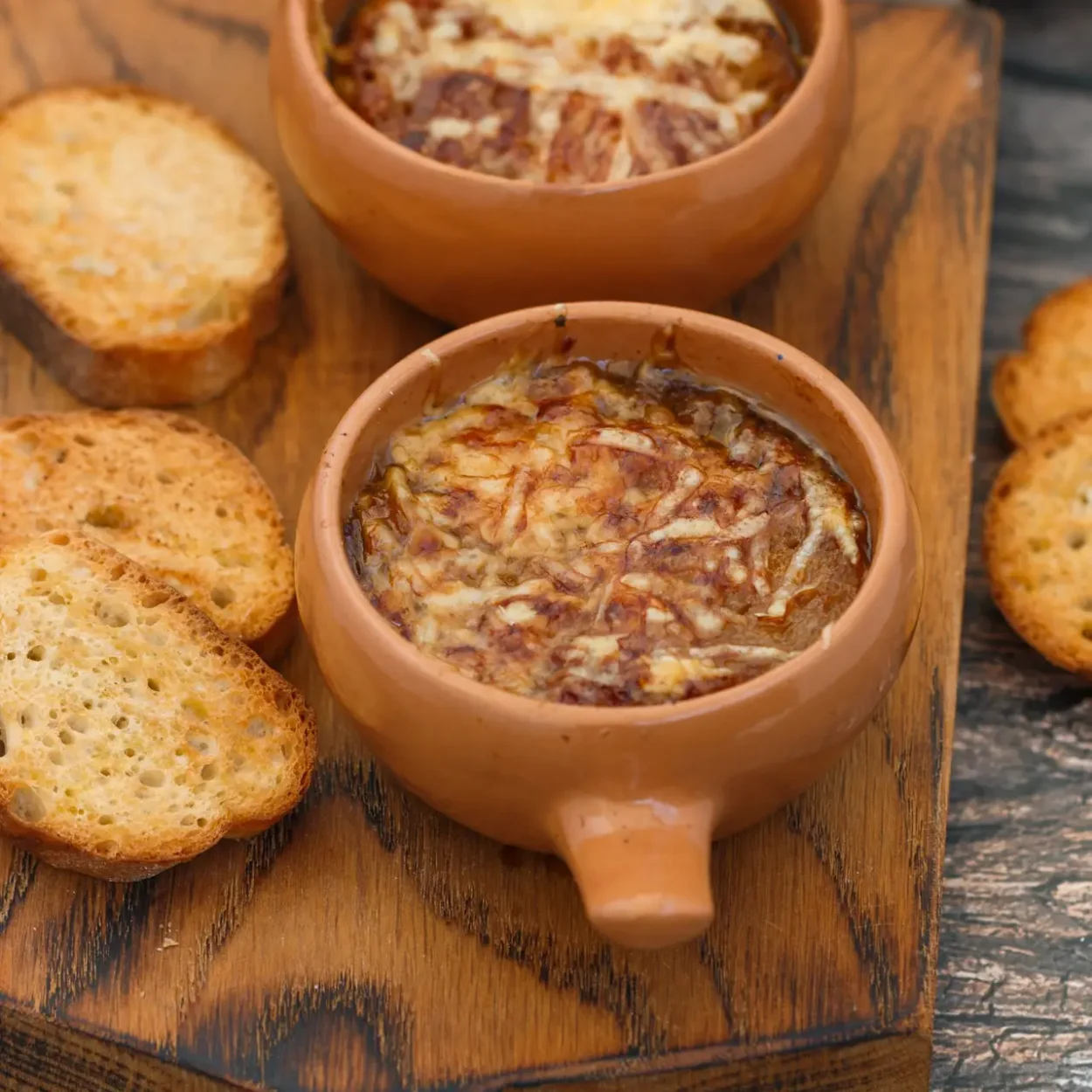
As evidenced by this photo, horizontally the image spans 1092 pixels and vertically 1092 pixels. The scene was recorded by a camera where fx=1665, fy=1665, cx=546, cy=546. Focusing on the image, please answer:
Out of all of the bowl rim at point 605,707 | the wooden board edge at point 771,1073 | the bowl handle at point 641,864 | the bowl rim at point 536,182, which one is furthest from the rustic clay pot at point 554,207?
the wooden board edge at point 771,1073

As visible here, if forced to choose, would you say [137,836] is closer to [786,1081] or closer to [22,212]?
[786,1081]

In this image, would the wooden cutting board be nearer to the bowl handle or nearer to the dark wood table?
the dark wood table

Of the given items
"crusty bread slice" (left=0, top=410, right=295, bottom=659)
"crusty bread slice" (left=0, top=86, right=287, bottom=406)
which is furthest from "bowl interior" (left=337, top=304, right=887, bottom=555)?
"crusty bread slice" (left=0, top=86, right=287, bottom=406)

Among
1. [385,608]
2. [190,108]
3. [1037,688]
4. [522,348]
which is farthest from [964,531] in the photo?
[190,108]

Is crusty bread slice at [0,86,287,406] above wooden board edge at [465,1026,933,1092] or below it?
above

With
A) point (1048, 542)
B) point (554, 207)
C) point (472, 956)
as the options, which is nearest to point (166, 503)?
point (554, 207)

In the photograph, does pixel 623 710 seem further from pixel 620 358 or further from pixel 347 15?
pixel 347 15

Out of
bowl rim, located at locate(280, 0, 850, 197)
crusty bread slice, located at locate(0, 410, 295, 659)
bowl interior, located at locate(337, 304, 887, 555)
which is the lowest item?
crusty bread slice, located at locate(0, 410, 295, 659)

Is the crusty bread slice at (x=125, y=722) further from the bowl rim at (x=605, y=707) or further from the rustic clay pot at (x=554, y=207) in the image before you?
the rustic clay pot at (x=554, y=207)
